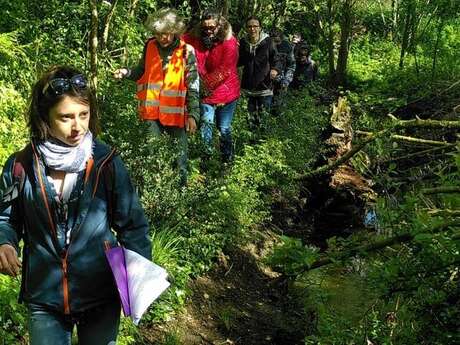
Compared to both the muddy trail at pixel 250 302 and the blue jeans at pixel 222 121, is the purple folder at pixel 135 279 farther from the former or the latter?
the blue jeans at pixel 222 121

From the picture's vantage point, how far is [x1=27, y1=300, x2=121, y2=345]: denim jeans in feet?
7.89

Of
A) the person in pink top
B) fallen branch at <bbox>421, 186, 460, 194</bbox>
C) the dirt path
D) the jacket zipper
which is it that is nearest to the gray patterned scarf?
the jacket zipper

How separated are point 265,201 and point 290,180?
24.3 inches

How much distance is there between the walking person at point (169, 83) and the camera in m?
5.38

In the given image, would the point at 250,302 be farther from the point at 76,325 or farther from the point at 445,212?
the point at 76,325

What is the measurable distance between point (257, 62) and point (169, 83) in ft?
10.1

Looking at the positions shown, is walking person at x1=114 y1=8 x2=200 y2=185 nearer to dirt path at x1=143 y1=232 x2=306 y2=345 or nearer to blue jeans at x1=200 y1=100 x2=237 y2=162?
dirt path at x1=143 y1=232 x2=306 y2=345

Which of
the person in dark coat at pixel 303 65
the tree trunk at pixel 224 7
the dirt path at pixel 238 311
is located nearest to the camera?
the dirt path at pixel 238 311

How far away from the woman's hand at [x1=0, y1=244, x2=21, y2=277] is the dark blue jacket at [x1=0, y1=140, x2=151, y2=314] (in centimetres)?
3

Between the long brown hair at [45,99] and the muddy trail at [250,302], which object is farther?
the muddy trail at [250,302]

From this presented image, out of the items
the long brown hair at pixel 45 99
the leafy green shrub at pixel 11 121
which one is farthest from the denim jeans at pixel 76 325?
the leafy green shrub at pixel 11 121

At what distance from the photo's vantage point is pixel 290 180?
25.1 ft

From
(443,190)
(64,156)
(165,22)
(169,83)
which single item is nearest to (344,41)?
(169,83)

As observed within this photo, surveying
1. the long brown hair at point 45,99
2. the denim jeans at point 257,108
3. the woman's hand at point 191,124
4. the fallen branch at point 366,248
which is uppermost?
the long brown hair at point 45,99
